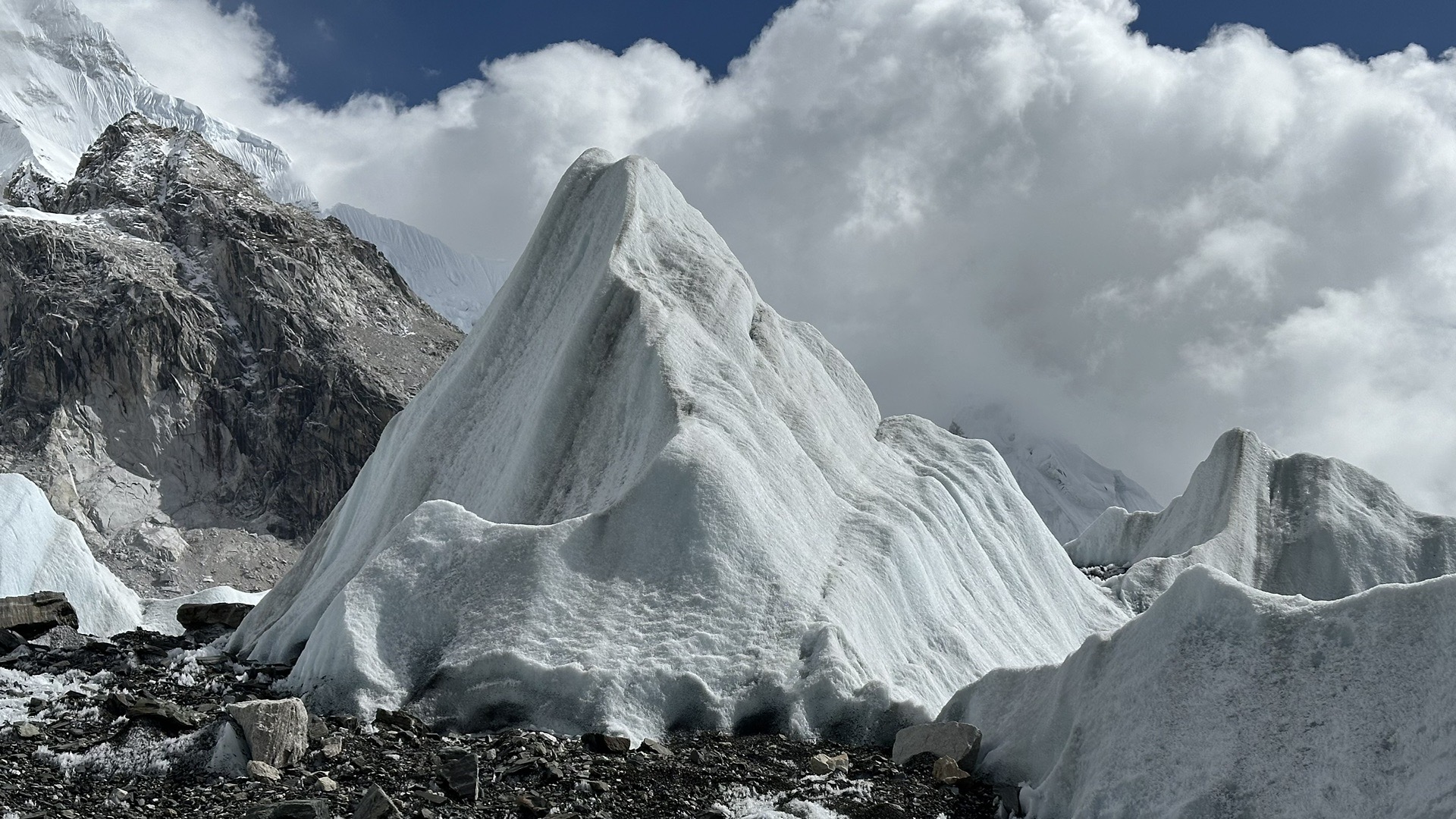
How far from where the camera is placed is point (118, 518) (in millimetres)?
122188

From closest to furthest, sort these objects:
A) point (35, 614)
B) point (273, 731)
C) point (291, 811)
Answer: point (291, 811) → point (273, 731) → point (35, 614)

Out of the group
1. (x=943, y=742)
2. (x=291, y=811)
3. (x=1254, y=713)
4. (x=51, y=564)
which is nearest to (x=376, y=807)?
(x=291, y=811)

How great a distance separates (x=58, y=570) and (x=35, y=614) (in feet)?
30.7

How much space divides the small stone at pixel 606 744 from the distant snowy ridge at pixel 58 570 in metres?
15.1

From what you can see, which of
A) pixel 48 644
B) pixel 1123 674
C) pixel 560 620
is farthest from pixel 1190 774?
pixel 48 644

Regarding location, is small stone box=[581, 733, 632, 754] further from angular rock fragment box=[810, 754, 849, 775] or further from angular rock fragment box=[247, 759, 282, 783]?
angular rock fragment box=[247, 759, 282, 783]

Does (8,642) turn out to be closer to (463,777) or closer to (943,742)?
(463,777)

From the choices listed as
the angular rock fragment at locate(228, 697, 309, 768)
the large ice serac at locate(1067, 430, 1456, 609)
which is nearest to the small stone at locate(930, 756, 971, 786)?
the angular rock fragment at locate(228, 697, 309, 768)

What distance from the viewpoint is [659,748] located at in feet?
40.5

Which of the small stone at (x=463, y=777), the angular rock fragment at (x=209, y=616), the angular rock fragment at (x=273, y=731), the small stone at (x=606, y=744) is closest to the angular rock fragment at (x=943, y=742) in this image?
the small stone at (x=606, y=744)

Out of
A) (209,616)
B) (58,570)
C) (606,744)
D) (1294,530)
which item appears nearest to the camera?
(606,744)

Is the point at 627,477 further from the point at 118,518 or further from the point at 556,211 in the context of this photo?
the point at 118,518

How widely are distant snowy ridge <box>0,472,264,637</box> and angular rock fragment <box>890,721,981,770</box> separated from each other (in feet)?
56.4

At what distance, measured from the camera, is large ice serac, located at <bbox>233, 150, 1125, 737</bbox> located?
13.8 m
